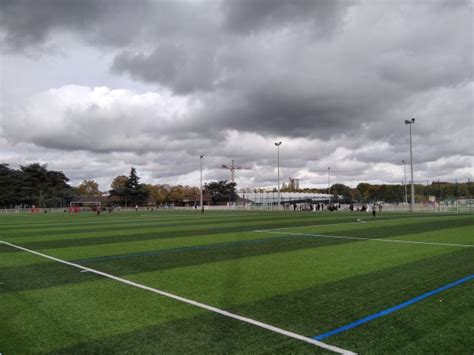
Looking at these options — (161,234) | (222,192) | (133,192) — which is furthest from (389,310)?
(222,192)

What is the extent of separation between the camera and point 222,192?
139 metres

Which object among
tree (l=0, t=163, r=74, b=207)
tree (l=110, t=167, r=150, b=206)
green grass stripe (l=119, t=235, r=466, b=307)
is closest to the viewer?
green grass stripe (l=119, t=235, r=466, b=307)

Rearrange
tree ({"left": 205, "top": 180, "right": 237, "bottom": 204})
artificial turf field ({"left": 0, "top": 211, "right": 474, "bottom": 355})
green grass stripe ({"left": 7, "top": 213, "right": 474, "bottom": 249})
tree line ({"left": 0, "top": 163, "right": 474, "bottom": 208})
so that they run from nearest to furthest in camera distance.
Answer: artificial turf field ({"left": 0, "top": 211, "right": 474, "bottom": 355}), green grass stripe ({"left": 7, "top": 213, "right": 474, "bottom": 249}), tree line ({"left": 0, "top": 163, "right": 474, "bottom": 208}), tree ({"left": 205, "top": 180, "right": 237, "bottom": 204})

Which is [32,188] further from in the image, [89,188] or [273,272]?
[273,272]

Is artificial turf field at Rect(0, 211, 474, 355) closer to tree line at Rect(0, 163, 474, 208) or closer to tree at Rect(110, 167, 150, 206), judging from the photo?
tree line at Rect(0, 163, 474, 208)

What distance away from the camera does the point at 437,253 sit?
464 inches

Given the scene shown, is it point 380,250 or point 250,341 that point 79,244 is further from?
point 250,341

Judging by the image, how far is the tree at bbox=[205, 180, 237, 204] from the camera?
137500mm

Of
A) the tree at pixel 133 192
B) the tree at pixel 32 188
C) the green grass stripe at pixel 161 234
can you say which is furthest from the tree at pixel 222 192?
the green grass stripe at pixel 161 234

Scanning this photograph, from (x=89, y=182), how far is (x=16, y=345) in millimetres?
166333

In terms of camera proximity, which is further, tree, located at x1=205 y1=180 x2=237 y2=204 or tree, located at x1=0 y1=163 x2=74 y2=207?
tree, located at x1=205 y1=180 x2=237 y2=204

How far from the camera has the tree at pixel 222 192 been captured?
13750 cm

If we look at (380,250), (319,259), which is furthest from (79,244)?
(380,250)

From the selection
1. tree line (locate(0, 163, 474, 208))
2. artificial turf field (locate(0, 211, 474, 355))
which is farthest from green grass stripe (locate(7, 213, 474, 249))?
tree line (locate(0, 163, 474, 208))
